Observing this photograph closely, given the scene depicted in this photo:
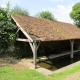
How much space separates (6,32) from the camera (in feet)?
43.1

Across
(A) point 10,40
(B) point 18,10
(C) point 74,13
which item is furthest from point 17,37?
(C) point 74,13

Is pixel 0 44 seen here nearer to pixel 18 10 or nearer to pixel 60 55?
pixel 60 55

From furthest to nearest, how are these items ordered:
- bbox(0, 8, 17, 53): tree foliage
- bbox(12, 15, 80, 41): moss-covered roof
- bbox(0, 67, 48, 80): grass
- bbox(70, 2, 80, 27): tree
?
1. bbox(70, 2, 80, 27): tree
2. bbox(0, 8, 17, 53): tree foliage
3. bbox(12, 15, 80, 41): moss-covered roof
4. bbox(0, 67, 48, 80): grass

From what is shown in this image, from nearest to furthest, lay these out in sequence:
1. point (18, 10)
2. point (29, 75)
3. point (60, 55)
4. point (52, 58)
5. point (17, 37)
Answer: point (29, 75), point (17, 37), point (52, 58), point (60, 55), point (18, 10)

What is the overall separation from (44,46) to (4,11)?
594cm

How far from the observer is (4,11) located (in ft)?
47.8

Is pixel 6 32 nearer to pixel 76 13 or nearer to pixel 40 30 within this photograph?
pixel 40 30

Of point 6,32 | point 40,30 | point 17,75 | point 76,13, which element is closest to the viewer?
point 17,75

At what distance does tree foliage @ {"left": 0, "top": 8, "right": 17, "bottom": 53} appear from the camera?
13073 mm

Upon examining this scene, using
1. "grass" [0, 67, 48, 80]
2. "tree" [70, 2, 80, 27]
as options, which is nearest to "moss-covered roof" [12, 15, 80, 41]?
"grass" [0, 67, 48, 80]

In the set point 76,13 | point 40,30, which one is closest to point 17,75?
point 40,30

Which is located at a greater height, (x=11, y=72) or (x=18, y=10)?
(x=18, y=10)

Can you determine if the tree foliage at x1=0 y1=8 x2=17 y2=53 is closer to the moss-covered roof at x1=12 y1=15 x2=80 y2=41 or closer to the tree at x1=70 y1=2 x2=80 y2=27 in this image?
the moss-covered roof at x1=12 y1=15 x2=80 y2=41

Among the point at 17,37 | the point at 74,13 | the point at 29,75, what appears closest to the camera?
the point at 29,75
